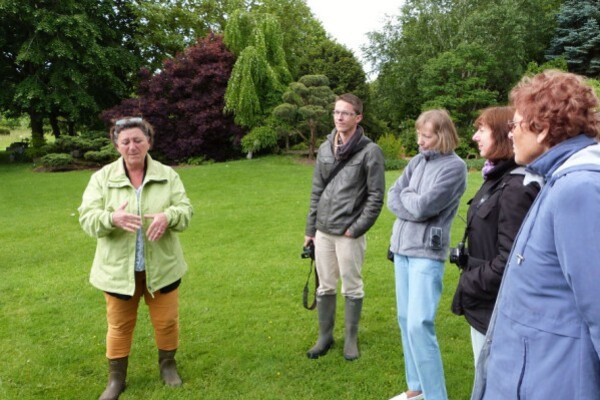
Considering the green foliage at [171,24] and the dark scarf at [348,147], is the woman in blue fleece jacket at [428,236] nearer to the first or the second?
the dark scarf at [348,147]

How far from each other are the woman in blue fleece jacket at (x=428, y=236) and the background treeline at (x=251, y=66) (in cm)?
1383

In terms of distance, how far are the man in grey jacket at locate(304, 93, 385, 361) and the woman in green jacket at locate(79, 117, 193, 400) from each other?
1.10 meters

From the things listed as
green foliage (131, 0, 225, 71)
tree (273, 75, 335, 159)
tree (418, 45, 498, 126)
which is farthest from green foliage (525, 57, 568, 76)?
green foliage (131, 0, 225, 71)

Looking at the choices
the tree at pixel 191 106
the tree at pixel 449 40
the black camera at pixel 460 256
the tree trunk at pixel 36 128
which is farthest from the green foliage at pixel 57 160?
the black camera at pixel 460 256

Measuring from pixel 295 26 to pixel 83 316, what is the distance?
21.0 meters

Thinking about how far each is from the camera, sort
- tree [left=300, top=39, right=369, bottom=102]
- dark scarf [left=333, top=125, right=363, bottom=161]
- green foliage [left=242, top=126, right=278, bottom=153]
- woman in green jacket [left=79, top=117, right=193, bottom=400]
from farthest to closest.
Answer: tree [left=300, top=39, right=369, bottom=102]
green foliage [left=242, top=126, right=278, bottom=153]
dark scarf [left=333, top=125, right=363, bottom=161]
woman in green jacket [left=79, top=117, right=193, bottom=400]

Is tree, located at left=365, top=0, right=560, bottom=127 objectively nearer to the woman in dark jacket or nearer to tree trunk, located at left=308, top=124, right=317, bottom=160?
tree trunk, located at left=308, top=124, right=317, bottom=160

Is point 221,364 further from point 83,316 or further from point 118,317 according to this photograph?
point 83,316

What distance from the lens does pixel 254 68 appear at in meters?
18.2

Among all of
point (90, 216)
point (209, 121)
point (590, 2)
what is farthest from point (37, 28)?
point (590, 2)

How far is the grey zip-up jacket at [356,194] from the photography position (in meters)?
3.62

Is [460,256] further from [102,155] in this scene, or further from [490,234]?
[102,155]

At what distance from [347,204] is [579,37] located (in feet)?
77.8

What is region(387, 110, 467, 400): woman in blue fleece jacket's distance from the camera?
2.85 m
